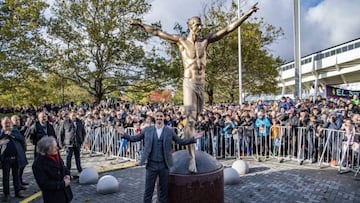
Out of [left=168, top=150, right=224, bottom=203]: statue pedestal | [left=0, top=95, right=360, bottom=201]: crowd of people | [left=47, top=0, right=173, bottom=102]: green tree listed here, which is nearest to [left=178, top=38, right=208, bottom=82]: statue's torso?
[left=0, top=95, right=360, bottom=201]: crowd of people

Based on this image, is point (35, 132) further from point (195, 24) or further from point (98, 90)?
point (98, 90)

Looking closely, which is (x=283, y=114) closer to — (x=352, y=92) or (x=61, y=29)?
(x=352, y=92)

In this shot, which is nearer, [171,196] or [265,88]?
[171,196]

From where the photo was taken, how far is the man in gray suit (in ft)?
19.5

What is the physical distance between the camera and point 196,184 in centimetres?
602

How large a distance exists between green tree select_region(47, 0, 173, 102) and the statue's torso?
17.4m

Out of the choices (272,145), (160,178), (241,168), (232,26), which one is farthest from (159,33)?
(272,145)

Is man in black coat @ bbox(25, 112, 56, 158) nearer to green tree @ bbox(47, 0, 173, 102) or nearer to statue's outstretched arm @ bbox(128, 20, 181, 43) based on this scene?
statue's outstretched arm @ bbox(128, 20, 181, 43)

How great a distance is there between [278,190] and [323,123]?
4191 millimetres

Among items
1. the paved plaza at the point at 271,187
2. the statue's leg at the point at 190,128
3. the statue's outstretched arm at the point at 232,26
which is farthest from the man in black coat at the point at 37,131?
the statue's outstretched arm at the point at 232,26

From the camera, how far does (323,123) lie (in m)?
11.2

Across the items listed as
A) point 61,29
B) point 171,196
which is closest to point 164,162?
point 171,196

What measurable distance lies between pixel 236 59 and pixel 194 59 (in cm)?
2297

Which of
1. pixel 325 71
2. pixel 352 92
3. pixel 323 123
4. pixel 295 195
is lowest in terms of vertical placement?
pixel 295 195
